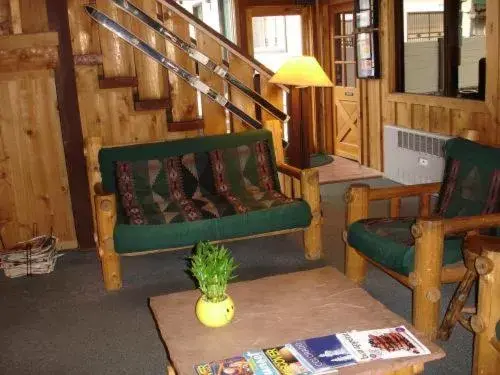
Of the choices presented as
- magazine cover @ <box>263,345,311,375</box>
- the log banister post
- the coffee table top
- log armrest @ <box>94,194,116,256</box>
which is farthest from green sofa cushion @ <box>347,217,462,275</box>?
log armrest @ <box>94,194,116,256</box>

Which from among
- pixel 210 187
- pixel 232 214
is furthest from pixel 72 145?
pixel 232 214

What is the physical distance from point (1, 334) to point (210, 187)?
167 cm

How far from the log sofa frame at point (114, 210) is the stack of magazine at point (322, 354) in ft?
5.42

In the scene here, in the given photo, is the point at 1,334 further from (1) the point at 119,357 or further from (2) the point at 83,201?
(2) the point at 83,201

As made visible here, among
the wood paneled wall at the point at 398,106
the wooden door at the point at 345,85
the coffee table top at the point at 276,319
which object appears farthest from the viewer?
the wooden door at the point at 345,85

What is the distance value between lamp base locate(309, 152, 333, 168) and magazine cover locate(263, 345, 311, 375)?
211 inches

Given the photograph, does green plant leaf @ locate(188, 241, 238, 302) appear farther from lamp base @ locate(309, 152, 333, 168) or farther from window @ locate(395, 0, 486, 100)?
lamp base @ locate(309, 152, 333, 168)

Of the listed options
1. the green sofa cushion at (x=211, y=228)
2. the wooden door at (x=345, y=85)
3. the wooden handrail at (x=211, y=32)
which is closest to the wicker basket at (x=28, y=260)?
the green sofa cushion at (x=211, y=228)

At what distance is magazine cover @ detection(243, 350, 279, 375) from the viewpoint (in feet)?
6.23

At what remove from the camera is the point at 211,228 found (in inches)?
142

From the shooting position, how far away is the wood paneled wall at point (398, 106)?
4898 millimetres

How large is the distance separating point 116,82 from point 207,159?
2.91 ft

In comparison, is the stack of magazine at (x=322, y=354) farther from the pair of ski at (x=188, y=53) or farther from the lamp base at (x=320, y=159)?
the lamp base at (x=320, y=159)

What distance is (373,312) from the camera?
7.59ft
